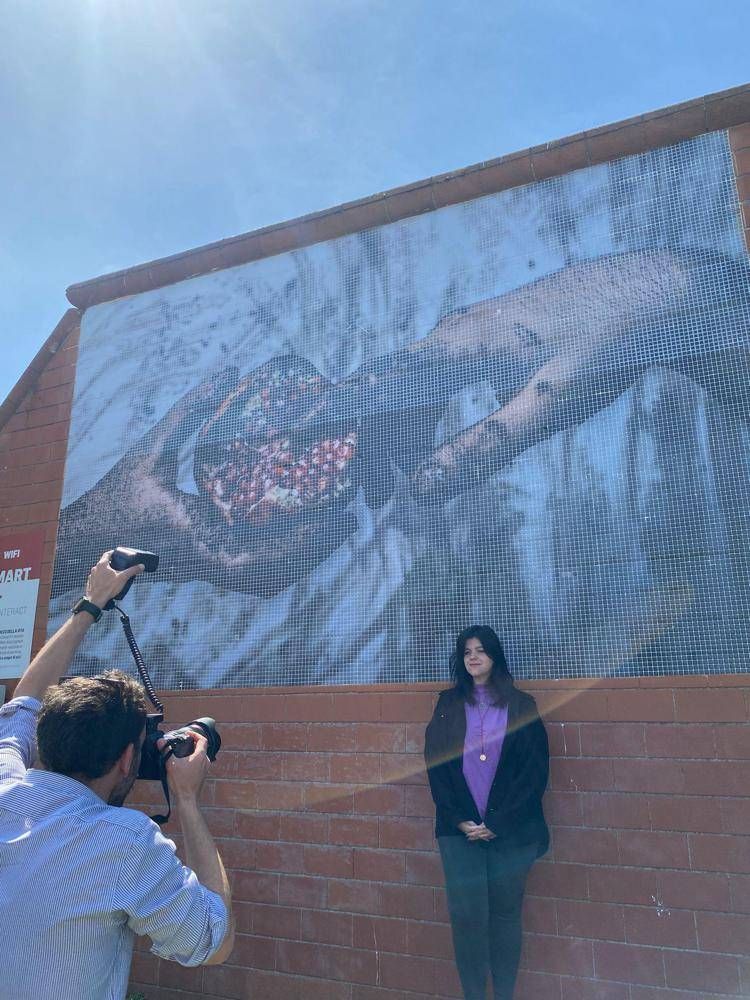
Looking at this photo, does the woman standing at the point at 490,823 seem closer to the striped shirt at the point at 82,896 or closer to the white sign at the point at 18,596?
the striped shirt at the point at 82,896

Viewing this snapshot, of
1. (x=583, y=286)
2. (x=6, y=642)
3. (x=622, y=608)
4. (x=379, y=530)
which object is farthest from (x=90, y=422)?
(x=622, y=608)

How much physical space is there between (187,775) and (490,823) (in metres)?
1.93

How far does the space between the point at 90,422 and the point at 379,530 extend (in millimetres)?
2566

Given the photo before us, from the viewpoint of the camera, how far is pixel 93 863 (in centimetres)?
160

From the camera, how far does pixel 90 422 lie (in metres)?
5.75

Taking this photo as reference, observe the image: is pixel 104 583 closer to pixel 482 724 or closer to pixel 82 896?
pixel 82 896

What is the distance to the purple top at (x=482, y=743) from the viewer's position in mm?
3541

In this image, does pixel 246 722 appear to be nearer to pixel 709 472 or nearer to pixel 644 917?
pixel 644 917

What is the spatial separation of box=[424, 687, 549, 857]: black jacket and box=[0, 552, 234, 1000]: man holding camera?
6.23ft

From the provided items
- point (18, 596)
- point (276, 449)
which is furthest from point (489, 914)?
point (18, 596)

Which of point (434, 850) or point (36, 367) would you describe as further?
point (36, 367)

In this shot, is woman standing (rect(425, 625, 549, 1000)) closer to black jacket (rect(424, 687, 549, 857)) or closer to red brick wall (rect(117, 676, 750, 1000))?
black jacket (rect(424, 687, 549, 857))

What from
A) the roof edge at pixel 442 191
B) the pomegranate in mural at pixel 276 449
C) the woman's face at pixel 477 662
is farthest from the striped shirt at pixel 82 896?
the roof edge at pixel 442 191

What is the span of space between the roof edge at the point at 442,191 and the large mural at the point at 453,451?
3.4 inches
